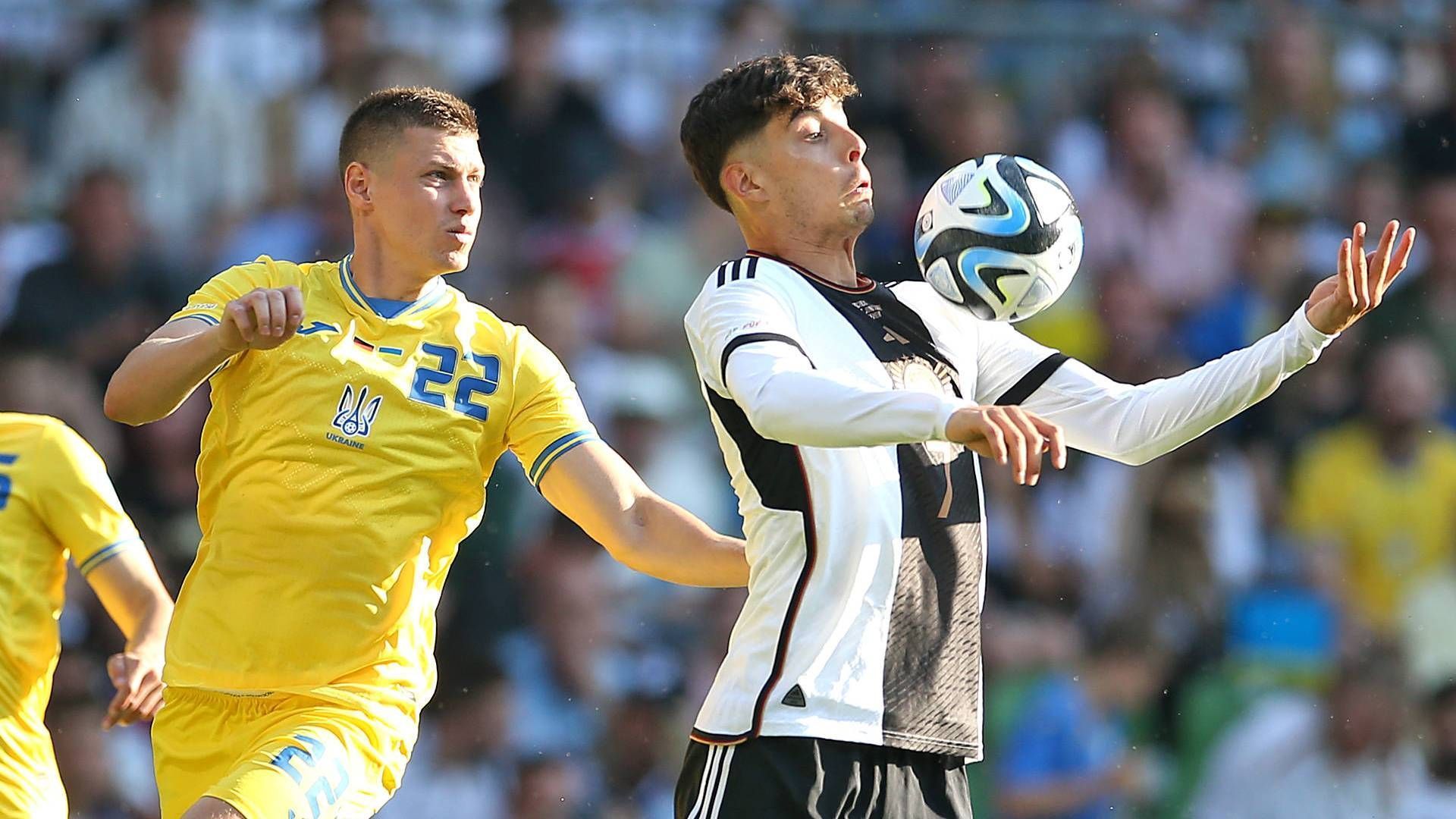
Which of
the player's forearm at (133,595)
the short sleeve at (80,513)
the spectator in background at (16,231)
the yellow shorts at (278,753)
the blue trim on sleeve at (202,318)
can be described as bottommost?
the yellow shorts at (278,753)

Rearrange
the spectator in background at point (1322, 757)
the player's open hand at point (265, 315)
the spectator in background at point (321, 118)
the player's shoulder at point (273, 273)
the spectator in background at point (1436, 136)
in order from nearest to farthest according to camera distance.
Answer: the player's open hand at point (265, 315) < the player's shoulder at point (273, 273) < the spectator in background at point (1322, 757) < the spectator in background at point (321, 118) < the spectator in background at point (1436, 136)

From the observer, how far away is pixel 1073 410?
15.4ft

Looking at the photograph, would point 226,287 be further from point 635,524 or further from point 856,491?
point 856,491

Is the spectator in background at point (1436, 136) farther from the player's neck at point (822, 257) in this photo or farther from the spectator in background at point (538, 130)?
the player's neck at point (822, 257)

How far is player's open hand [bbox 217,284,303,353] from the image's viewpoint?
4516 mm

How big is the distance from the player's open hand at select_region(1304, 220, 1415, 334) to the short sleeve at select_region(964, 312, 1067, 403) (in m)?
0.65

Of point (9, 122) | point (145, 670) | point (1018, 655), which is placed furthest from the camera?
point (9, 122)

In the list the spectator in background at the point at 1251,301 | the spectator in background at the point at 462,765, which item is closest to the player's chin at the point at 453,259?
the spectator in background at the point at 462,765

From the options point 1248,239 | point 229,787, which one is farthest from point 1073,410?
point 1248,239

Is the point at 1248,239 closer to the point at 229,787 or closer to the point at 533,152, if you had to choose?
the point at 533,152

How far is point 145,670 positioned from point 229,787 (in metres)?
0.89

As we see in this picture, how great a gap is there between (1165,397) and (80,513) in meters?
3.06

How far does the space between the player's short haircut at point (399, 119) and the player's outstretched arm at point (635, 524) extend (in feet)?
3.23

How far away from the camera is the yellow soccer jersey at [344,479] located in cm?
491
